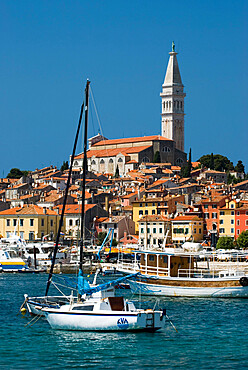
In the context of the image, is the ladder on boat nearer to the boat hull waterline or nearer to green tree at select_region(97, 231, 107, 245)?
the boat hull waterline

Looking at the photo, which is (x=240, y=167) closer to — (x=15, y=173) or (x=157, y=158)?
(x=157, y=158)

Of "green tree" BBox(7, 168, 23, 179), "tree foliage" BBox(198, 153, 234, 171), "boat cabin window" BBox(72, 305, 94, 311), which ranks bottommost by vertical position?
"boat cabin window" BBox(72, 305, 94, 311)

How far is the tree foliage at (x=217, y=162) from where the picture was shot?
4934 inches

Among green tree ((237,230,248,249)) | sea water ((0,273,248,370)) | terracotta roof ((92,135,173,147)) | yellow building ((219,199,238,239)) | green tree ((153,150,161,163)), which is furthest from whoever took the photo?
terracotta roof ((92,135,173,147))

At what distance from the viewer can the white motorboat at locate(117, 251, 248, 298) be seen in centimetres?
3459

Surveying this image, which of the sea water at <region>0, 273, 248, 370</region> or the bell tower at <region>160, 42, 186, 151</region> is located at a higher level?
the bell tower at <region>160, 42, 186, 151</region>

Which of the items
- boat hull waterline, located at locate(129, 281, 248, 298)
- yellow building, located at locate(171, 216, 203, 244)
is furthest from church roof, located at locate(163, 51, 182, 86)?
boat hull waterline, located at locate(129, 281, 248, 298)

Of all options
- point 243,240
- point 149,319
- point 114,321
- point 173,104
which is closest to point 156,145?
point 173,104

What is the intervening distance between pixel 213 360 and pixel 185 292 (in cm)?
1338

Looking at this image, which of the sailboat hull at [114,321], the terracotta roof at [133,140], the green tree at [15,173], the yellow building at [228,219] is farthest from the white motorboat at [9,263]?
the terracotta roof at [133,140]

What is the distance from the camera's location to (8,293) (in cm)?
3738

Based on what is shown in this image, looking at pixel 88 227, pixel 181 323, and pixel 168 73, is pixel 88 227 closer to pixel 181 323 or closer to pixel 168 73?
pixel 181 323

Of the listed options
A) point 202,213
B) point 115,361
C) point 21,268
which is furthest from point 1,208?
point 115,361

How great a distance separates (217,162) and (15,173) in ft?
108
